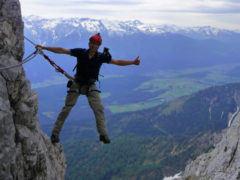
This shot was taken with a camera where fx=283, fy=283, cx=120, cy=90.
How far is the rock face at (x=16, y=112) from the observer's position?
10342 millimetres

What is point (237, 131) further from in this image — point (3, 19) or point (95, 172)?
point (95, 172)

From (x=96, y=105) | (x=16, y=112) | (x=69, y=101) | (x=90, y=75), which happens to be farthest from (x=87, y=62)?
(x=16, y=112)

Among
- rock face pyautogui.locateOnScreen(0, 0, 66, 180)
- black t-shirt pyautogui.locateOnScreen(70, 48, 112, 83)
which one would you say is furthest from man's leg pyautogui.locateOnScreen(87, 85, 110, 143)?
rock face pyautogui.locateOnScreen(0, 0, 66, 180)

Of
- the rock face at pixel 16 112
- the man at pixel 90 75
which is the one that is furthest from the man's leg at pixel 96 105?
the rock face at pixel 16 112

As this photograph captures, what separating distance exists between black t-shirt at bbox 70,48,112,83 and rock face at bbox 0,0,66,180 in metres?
2.51

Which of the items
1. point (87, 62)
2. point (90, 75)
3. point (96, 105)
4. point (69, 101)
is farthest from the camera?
point (69, 101)

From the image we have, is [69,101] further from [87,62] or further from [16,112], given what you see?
[16,112]

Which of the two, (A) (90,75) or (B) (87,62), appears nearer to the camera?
(B) (87,62)

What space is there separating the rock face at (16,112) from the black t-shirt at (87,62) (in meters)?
2.51

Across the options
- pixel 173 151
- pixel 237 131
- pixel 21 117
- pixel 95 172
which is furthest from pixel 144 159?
pixel 21 117

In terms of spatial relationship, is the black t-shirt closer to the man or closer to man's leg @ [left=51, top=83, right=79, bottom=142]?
the man

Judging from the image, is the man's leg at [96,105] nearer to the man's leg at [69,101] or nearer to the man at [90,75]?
the man at [90,75]

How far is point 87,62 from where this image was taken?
13.9 metres

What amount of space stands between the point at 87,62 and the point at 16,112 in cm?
409
